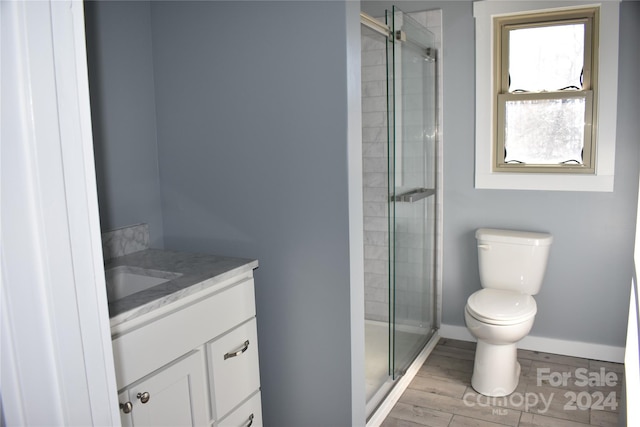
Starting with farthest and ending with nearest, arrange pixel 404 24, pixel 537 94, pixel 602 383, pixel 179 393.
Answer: pixel 537 94, pixel 602 383, pixel 404 24, pixel 179 393

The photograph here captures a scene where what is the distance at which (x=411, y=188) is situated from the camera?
2.82m

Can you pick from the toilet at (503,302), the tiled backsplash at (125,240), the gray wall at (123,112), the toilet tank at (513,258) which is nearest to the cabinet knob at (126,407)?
the tiled backsplash at (125,240)

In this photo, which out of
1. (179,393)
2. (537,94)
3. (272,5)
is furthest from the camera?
(537,94)

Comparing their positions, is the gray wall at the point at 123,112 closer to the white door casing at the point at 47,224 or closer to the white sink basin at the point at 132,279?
the white sink basin at the point at 132,279

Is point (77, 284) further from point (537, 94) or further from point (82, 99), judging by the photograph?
point (537, 94)

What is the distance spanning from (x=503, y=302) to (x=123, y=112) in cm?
211

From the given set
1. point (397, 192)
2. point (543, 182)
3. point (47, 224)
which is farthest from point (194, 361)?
point (543, 182)

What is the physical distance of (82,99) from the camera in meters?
0.62

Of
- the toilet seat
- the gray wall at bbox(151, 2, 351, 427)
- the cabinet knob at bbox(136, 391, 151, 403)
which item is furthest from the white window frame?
the cabinet knob at bbox(136, 391, 151, 403)

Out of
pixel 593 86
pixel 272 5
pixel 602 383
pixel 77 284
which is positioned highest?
pixel 272 5

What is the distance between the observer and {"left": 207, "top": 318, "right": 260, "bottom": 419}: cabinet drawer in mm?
1810

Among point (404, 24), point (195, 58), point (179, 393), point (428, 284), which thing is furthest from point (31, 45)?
point (428, 284)

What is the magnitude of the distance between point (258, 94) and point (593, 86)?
6.63ft

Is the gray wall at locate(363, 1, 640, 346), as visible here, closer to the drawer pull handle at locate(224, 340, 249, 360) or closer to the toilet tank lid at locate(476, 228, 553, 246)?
the toilet tank lid at locate(476, 228, 553, 246)
